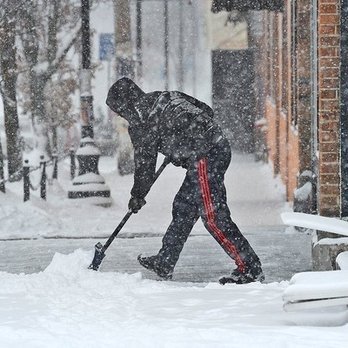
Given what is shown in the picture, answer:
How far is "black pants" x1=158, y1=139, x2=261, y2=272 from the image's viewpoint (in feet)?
25.7

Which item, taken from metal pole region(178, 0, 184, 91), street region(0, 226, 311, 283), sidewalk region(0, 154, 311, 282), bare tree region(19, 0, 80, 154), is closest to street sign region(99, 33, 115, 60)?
bare tree region(19, 0, 80, 154)

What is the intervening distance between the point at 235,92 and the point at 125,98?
2611 centimetres

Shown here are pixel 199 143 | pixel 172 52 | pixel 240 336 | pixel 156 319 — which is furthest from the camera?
pixel 172 52

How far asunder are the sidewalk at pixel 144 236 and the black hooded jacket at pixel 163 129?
1.54 meters

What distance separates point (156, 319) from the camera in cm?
539

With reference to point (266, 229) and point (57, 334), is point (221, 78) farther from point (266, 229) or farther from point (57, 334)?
point (57, 334)

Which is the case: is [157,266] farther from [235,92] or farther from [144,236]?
[235,92]

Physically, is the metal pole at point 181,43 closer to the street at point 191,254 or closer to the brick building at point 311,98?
the brick building at point 311,98

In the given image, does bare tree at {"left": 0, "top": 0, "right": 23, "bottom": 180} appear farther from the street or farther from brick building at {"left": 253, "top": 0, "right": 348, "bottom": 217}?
the street

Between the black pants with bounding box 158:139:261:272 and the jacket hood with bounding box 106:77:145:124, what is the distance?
0.64m

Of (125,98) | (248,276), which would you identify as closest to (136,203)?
(125,98)

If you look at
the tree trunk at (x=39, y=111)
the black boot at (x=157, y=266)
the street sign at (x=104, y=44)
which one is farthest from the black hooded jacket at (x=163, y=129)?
the street sign at (x=104, y=44)

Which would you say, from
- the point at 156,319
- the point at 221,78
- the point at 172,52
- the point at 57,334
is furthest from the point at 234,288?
the point at 172,52

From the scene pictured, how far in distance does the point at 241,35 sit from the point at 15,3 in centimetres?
1695
